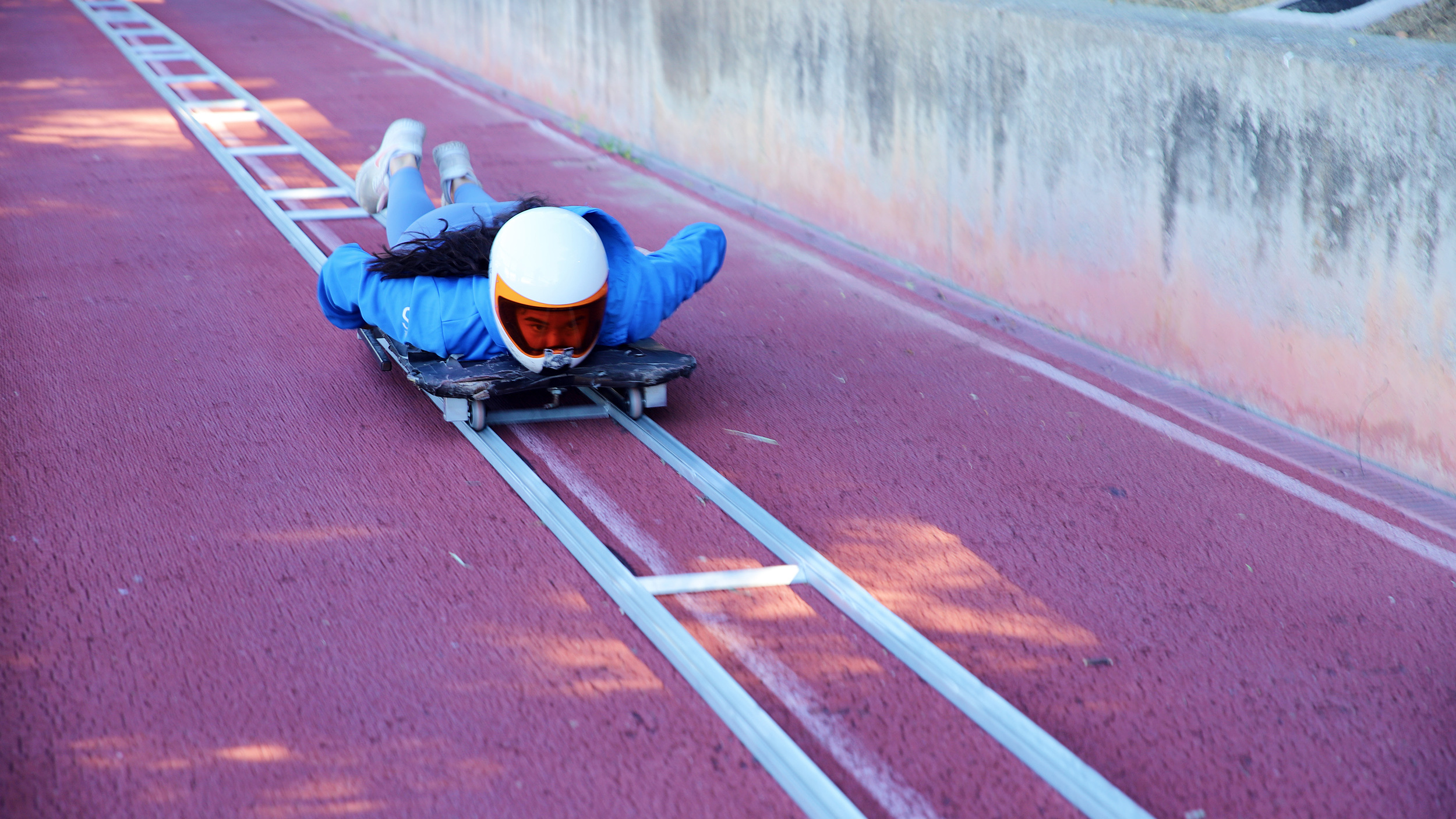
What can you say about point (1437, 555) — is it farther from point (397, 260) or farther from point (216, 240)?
point (216, 240)

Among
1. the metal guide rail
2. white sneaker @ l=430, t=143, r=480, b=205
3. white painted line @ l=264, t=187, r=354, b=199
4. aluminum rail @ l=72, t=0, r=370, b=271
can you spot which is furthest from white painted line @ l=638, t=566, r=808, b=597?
white painted line @ l=264, t=187, r=354, b=199

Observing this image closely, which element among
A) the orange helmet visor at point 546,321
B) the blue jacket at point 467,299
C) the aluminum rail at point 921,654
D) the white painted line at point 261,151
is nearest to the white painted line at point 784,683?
the aluminum rail at point 921,654

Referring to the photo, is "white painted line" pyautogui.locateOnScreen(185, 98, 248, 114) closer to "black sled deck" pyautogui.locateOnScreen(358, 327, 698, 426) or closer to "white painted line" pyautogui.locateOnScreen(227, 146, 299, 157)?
"white painted line" pyautogui.locateOnScreen(227, 146, 299, 157)

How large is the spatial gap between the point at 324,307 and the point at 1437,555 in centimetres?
497

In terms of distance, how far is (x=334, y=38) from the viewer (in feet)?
57.3

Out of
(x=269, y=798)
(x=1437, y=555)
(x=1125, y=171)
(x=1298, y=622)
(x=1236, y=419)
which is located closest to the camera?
(x=269, y=798)

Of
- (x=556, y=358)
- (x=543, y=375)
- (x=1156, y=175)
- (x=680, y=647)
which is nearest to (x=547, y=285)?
(x=556, y=358)

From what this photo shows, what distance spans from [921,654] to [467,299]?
2.70 meters

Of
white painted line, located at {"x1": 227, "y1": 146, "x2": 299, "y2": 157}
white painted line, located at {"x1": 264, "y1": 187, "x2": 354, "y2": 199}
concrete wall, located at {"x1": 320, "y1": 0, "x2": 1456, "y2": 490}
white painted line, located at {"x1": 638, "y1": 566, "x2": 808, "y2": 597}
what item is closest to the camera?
white painted line, located at {"x1": 638, "y1": 566, "x2": 808, "y2": 597}

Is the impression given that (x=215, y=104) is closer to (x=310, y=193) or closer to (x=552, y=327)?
(x=310, y=193)

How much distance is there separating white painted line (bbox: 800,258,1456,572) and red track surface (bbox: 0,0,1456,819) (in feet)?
0.29

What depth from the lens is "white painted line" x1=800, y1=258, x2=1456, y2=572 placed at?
501cm

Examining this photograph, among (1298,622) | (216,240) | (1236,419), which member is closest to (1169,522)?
(1298,622)

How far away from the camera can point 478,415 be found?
5.66m
